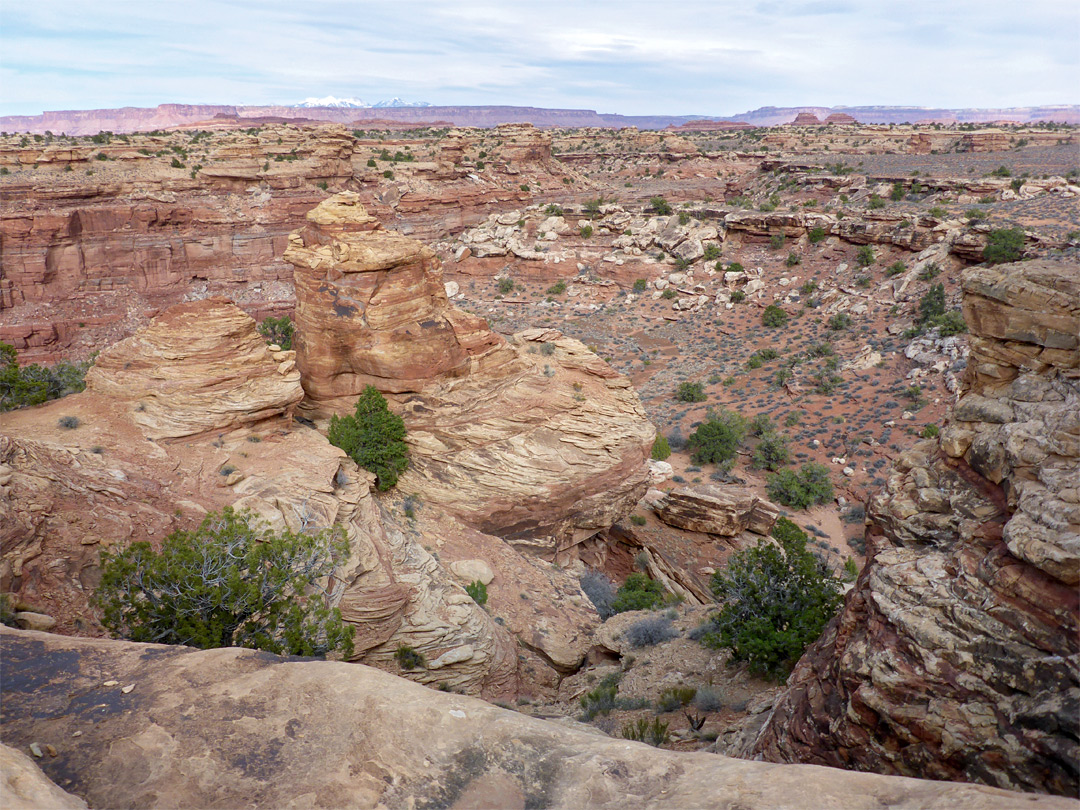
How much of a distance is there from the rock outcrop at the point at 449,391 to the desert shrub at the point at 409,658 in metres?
6.26

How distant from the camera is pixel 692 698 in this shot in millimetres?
12156

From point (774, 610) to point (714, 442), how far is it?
1996 cm

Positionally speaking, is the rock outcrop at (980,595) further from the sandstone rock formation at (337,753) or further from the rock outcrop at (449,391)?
the rock outcrop at (449,391)

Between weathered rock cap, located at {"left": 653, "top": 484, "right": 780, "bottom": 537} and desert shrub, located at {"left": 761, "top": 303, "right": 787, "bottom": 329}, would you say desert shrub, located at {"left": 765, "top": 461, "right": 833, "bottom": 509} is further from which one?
desert shrub, located at {"left": 761, "top": 303, "right": 787, "bottom": 329}

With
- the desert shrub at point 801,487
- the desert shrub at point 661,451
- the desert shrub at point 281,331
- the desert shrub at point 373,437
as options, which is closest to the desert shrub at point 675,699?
the desert shrub at point 373,437

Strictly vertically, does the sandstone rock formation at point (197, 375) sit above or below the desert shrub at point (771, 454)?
above

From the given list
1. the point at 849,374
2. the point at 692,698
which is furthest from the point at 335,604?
the point at 849,374

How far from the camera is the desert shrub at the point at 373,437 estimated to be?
19.1 meters

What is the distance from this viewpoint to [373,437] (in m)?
19.3

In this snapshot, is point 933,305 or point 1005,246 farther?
point 933,305

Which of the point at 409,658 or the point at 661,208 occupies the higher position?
the point at 661,208

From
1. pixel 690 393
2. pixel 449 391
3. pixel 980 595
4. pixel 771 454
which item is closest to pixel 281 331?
pixel 449 391

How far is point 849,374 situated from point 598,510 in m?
24.9

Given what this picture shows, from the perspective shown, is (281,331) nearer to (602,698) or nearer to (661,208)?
(602,698)
